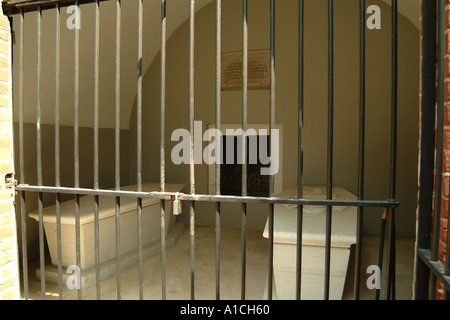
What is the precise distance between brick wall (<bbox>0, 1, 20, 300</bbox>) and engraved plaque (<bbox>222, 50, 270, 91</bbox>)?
3609 millimetres

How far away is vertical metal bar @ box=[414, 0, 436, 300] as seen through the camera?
1286 millimetres

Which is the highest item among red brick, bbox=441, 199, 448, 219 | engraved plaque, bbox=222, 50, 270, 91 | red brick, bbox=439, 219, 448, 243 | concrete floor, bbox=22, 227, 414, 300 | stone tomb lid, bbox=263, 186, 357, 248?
engraved plaque, bbox=222, 50, 270, 91

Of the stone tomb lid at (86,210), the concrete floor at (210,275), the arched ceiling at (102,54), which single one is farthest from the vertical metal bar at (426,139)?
the arched ceiling at (102,54)

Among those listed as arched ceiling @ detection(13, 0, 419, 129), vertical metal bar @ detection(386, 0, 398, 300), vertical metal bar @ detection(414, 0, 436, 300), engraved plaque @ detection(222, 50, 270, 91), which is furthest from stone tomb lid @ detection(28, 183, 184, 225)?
vertical metal bar @ detection(414, 0, 436, 300)

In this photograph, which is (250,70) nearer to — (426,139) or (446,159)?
(426,139)

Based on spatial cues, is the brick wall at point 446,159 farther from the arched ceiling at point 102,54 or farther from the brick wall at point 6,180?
the arched ceiling at point 102,54

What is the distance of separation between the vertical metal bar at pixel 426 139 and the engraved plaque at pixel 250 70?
12.2ft

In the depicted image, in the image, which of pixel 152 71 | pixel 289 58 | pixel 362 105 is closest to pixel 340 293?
pixel 362 105

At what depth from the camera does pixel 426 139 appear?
1.30 meters

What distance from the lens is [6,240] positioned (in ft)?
6.23

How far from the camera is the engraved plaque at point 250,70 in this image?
16.4ft

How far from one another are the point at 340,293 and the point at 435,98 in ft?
6.53

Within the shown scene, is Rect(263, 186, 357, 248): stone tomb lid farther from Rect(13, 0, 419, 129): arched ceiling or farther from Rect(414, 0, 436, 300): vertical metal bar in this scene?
Rect(13, 0, 419, 129): arched ceiling

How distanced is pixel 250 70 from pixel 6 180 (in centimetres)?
395
